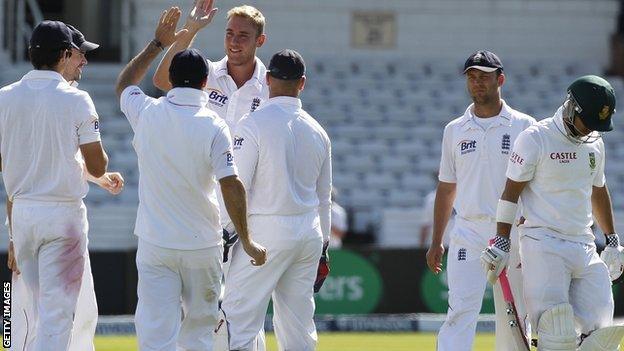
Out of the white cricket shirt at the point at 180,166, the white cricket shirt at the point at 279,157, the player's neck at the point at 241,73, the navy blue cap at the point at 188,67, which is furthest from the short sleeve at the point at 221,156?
the player's neck at the point at 241,73

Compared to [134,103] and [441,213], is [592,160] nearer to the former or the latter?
[441,213]

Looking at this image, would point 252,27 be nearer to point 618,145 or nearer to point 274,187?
point 274,187

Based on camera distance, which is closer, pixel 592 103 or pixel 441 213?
pixel 592 103

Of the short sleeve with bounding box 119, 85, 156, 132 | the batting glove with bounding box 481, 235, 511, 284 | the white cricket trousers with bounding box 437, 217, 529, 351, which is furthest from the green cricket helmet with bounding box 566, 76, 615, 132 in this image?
the short sleeve with bounding box 119, 85, 156, 132

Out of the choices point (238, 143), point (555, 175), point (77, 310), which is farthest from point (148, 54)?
point (555, 175)

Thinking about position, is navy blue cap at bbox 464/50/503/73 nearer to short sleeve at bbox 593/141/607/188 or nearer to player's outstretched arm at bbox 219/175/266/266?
short sleeve at bbox 593/141/607/188

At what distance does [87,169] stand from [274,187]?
1.02m

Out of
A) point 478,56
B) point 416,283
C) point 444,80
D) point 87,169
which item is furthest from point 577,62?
point 87,169

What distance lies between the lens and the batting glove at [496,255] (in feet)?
27.7

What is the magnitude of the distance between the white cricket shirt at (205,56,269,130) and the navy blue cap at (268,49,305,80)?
0.56 m

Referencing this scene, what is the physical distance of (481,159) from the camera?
9266 millimetres

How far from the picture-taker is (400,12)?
2203cm

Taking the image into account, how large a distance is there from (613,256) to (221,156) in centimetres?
250

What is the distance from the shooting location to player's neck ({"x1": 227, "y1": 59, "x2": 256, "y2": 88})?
912 cm
